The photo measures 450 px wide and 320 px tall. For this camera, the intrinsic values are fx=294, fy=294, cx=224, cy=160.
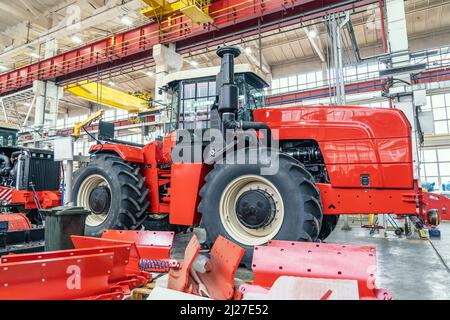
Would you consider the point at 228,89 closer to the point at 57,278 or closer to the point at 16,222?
the point at 57,278

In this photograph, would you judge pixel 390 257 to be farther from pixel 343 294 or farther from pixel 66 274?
pixel 66 274

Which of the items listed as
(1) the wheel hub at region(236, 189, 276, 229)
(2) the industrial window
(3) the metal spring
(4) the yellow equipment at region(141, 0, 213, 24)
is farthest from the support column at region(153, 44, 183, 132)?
(2) the industrial window

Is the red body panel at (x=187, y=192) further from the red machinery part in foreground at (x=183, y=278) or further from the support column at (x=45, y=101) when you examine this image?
the support column at (x=45, y=101)

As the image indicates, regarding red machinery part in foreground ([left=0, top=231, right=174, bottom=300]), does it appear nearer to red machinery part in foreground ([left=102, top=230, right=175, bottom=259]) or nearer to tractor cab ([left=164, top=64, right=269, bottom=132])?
red machinery part in foreground ([left=102, top=230, right=175, bottom=259])

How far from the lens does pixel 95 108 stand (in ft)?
86.6

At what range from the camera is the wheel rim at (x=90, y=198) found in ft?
16.1

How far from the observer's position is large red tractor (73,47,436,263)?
336 centimetres

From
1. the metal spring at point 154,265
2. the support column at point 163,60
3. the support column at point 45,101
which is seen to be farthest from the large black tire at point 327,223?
the support column at point 45,101

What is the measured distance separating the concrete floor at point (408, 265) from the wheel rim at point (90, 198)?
4.38ft

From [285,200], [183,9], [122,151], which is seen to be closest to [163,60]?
[183,9]

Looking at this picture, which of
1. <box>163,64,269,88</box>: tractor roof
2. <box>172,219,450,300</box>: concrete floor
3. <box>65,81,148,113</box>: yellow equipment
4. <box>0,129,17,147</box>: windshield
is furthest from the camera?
<box>65,81,148,113</box>: yellow equipment

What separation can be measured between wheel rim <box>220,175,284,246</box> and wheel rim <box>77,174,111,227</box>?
2.27 metres
